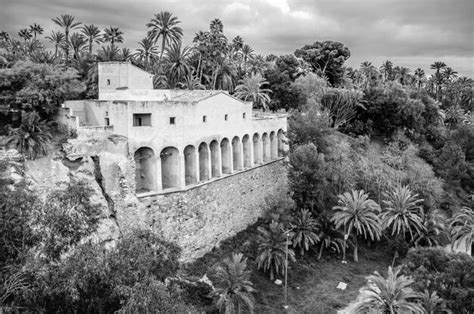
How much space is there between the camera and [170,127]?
83.7 ft

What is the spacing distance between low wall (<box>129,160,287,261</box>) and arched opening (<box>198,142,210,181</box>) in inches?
34.4

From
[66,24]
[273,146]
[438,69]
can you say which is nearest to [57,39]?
[66,24]

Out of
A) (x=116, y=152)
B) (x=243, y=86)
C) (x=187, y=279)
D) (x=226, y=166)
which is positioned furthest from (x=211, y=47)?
(x=187, y=279)

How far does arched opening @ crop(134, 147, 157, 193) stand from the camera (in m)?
25.0

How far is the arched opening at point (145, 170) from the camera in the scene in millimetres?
24984

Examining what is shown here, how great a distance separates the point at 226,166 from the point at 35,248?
66.2 feet

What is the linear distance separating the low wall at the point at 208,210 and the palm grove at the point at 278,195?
221 cm

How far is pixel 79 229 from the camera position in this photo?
12492mm

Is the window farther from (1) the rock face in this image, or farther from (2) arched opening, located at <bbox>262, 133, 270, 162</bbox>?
(2) arched opening, located at <bbox>262, 133, 270, 162</bbox>

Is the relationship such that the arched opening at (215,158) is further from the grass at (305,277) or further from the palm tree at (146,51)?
the palm tree at (146,51)

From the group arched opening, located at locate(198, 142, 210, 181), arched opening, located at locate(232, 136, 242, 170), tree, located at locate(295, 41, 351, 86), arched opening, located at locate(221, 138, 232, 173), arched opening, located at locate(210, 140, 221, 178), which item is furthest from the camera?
tree, located at locate(295, 41, 351, 86)

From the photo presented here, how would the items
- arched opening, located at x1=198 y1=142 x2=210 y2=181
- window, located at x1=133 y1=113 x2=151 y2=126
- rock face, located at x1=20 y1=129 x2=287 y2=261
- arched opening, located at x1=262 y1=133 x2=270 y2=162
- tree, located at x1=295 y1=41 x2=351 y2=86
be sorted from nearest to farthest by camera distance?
rock face, located at x1=20 y1=129 x2=287 y2=261 → window, located at x1=133 y1=113 x2=151 y2=126 → arched opening, located at x1=198 y1=142 x2=210 y2=181 → arched opening, located at x1=262 y1=133 x2=270 y2=162 → tree, located at x1=295 y1=41 x2=351 y2=86

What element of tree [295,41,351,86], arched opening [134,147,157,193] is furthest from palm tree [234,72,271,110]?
arched opening [134,147,157,193]

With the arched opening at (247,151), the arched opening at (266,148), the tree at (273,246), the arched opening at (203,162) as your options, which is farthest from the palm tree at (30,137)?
the arched opening at (266,148)
